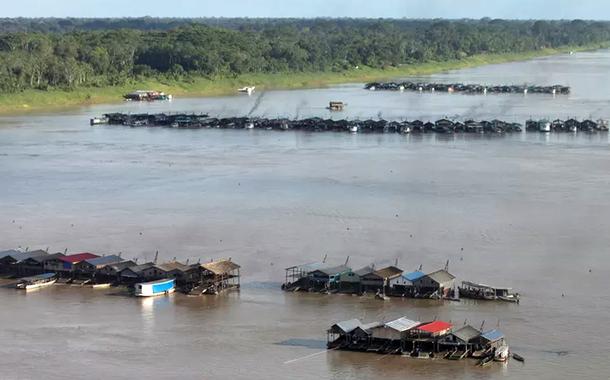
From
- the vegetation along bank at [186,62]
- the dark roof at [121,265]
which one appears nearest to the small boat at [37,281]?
the dark roof at [121,265]

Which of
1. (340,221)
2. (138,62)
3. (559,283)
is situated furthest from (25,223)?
(138,62)

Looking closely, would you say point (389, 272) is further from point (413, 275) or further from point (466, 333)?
point (466, 333)

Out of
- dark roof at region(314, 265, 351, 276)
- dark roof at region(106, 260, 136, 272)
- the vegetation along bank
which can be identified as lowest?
dark roof at region(106, 260, 136, 272)

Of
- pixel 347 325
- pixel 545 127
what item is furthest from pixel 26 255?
pixel 545 127

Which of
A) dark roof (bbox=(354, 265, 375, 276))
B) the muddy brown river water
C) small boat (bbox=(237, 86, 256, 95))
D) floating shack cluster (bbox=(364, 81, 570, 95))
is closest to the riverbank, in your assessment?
A: small boat (bbox=(237, 86, 256, 95))

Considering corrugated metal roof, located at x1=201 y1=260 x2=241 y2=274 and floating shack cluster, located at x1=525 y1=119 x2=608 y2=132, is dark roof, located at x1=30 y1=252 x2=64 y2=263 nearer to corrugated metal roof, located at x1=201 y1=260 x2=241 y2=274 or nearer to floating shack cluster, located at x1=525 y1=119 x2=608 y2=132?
corrugated metal roof, located at x1=201 y1=260 x2=241 y2=274
